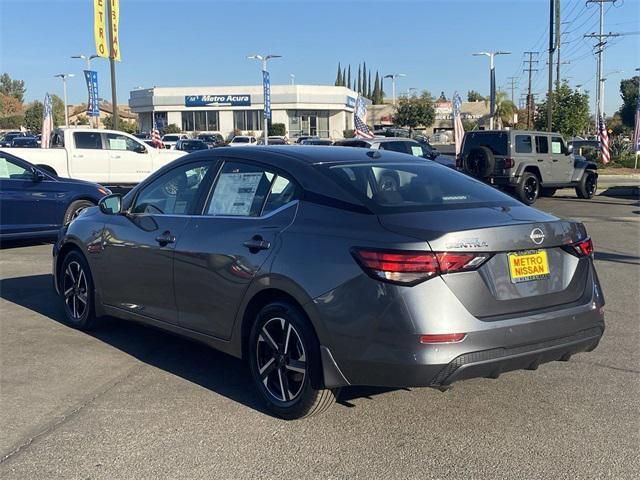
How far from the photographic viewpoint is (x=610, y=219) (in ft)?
48.8

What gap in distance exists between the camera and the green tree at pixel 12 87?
13312 cm

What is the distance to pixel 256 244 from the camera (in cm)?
434

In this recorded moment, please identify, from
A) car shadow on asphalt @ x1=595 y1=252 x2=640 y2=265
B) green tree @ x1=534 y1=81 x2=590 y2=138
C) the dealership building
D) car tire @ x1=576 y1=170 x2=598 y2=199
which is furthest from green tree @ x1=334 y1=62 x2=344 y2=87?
car shadow on asphalt @ x1=595 y1=252 x2=640 y2=265

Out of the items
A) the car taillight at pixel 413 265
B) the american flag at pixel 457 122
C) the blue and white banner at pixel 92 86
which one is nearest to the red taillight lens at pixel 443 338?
the car taillight at pixel 413 265

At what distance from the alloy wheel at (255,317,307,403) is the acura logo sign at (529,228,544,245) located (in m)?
1.45

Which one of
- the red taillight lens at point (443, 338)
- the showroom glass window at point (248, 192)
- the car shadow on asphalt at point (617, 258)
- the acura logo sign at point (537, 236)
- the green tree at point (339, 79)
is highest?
the green tree at point (339, 79)

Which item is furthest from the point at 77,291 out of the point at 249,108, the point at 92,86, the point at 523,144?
the point at 249,108

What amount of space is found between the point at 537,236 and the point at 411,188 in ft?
2.97

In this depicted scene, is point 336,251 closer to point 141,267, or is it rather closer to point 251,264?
point 251,264

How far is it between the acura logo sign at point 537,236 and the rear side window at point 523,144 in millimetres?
15492

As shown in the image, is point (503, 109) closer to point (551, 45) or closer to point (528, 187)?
point (551, 45)

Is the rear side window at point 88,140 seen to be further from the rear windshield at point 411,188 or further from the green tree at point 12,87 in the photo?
the green tree at point 12,87

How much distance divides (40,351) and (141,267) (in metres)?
1.24

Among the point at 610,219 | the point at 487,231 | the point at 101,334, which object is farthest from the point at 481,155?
the point at 487,231
